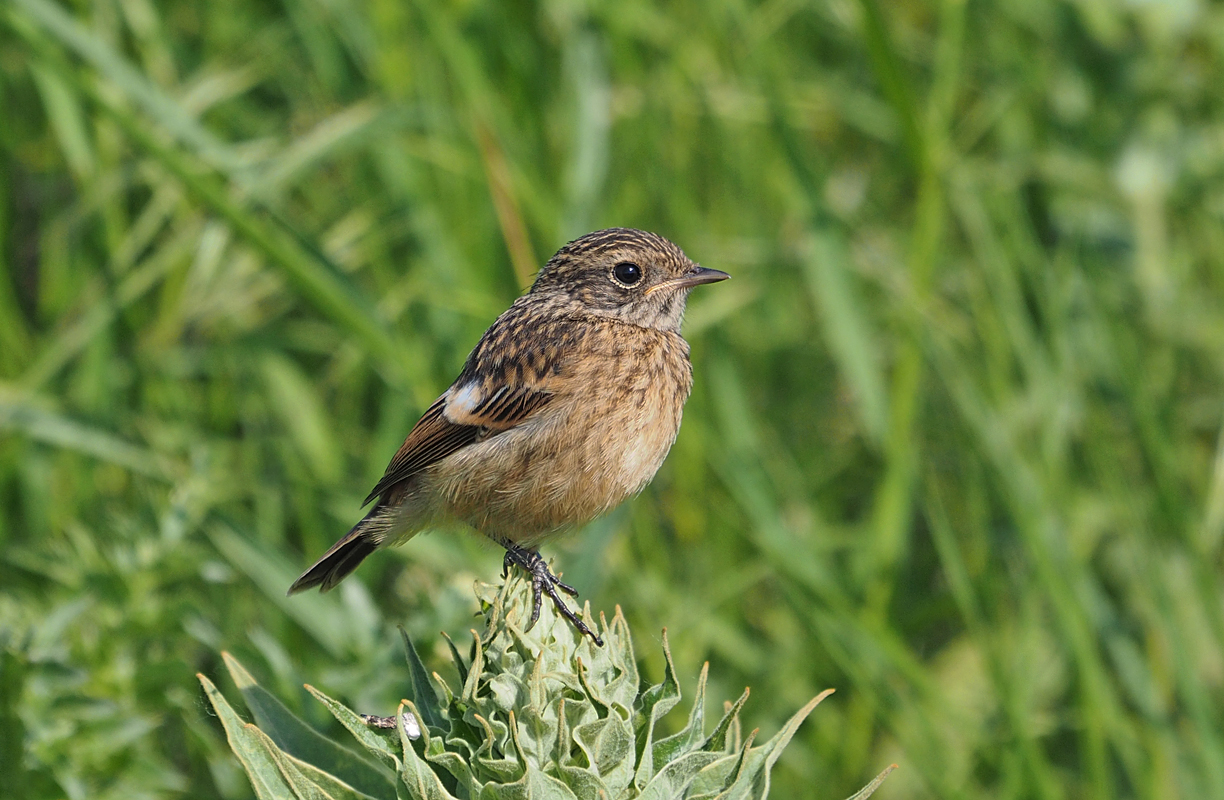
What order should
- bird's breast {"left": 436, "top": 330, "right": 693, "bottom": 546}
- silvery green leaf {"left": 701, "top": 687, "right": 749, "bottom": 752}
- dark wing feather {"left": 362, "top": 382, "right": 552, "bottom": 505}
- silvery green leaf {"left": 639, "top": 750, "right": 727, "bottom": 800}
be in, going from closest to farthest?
silvery green leaf {"left": 639, "top": 750, "right": 727, "bottom": 800} < silvery green leaf {"left": 701, "top": 687, "right": 749, "bottom": 752} < bird's breast {"left": 436, "top": 330, "right": 693, "bottom": 546} < dark wing feather {"left": 362, "top": 382, "right": 552, "bottom": 505}

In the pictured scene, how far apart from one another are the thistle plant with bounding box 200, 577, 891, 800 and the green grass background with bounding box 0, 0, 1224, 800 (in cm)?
122

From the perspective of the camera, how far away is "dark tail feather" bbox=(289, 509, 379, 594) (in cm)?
271

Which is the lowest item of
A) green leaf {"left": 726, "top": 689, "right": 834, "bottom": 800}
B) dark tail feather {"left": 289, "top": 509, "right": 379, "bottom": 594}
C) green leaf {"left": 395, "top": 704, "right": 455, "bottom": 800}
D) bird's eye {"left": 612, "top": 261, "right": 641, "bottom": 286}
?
green leaf {"left": 726, "top": 689, "right": 834, "bottom": 800}

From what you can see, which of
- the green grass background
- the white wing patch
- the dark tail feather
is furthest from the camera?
the green grass background

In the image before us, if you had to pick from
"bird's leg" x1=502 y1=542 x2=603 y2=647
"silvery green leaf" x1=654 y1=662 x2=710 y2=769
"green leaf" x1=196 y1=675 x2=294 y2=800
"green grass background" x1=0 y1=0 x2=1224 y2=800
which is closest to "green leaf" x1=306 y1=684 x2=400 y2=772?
"green leaf" x1=196 y1=675 x2=294 y2=800

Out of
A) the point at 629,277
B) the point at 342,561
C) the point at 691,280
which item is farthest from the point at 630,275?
the point at 342,561

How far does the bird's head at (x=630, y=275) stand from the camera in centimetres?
327

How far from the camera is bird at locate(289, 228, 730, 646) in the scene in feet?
9.26

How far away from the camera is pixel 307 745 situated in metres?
1.85

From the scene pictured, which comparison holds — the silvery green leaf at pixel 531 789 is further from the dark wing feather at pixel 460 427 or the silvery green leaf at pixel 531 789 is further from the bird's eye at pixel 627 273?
the bird's eye at pixel 627 273

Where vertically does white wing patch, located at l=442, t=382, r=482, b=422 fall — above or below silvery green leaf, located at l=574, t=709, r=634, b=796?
above

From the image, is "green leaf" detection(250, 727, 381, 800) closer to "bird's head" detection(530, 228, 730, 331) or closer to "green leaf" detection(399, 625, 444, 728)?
"green leaf" detection(399, 625, 444, 728)

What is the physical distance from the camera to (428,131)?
4.09 meters

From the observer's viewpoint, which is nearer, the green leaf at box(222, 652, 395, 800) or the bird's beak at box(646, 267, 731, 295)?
the green leaf at box(222, 652, 395, 800)
